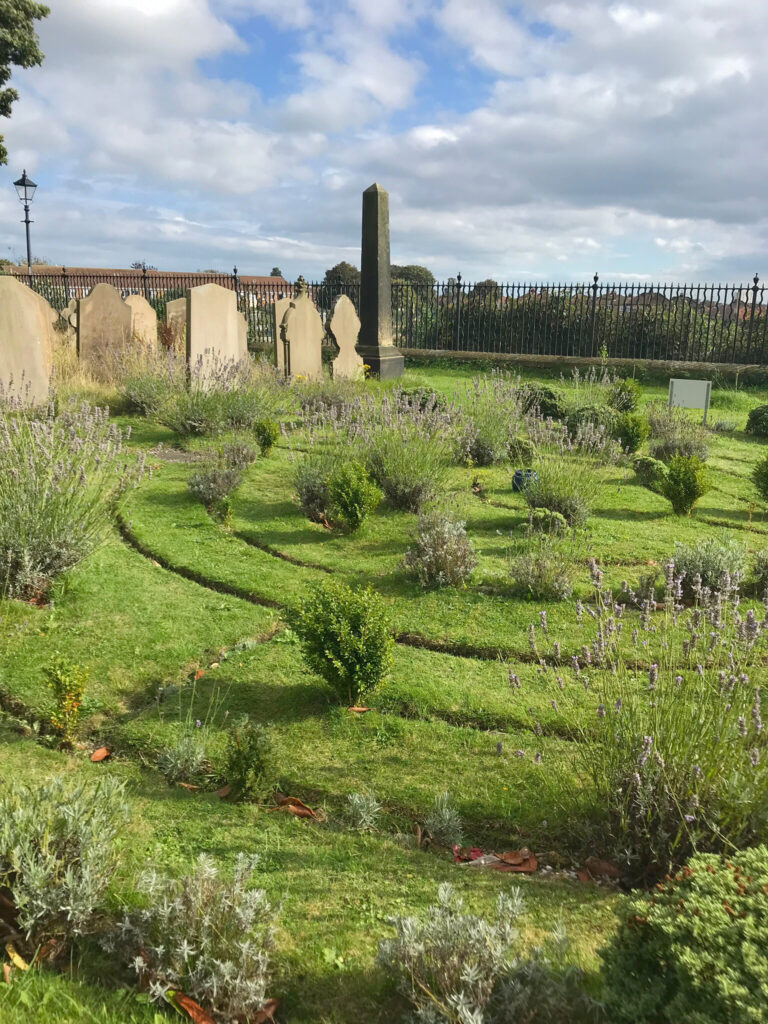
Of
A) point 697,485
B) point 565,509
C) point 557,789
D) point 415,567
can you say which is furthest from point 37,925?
point 697,485

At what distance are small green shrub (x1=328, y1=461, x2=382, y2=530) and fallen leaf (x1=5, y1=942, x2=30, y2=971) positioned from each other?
461cm

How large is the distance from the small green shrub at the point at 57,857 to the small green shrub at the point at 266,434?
22.4 ft

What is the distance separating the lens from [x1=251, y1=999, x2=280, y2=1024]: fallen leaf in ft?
7.54

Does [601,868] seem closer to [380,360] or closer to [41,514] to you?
[41,514]

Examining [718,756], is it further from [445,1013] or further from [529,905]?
[445,1013]

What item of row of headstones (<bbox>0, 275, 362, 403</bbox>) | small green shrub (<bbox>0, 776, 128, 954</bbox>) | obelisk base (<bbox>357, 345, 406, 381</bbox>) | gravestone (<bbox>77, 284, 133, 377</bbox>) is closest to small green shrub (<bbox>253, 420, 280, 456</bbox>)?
row of headstones (<bbox>0, 275, 362, 403</bbox>)

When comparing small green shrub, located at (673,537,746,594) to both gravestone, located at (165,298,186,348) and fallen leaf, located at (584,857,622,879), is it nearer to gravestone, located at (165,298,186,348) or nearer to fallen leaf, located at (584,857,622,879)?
fallen leaf, located at (584,857,622,879)

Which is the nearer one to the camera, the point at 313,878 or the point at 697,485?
the point at 313,878

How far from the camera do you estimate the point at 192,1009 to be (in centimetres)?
227

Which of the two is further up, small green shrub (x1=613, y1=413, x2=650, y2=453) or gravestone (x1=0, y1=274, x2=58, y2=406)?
gravestone (x1=0, y1=274, x2=58, y2=406)

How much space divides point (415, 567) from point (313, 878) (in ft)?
10.5

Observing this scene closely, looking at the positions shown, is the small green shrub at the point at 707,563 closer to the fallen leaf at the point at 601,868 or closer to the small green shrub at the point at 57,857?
the fallen leaf at the point at 601,868

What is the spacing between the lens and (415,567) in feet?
19.5

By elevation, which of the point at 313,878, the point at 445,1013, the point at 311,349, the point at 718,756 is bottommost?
the point at 313,878
